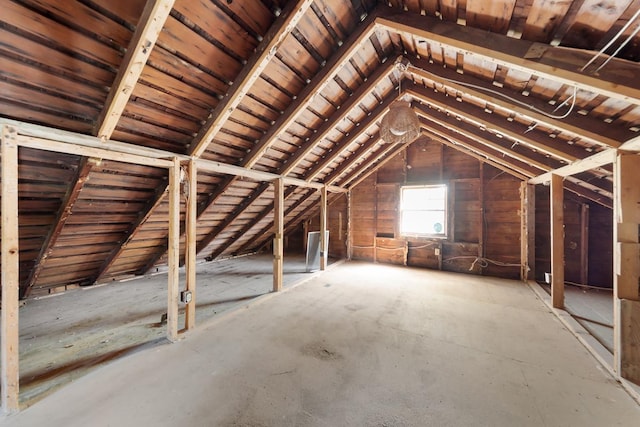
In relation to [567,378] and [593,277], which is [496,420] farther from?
[593,277]

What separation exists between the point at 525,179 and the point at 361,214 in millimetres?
3643

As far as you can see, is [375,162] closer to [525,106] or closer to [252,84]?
[525,106]

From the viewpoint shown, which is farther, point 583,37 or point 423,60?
point 423,60

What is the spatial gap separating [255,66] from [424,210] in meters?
5.17

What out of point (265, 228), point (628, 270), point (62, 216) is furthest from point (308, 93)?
point (265, 228)

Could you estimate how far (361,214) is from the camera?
662 cm

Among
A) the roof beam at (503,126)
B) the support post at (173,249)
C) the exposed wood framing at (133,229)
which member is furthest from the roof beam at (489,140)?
the exposed wood framing at (133,229)

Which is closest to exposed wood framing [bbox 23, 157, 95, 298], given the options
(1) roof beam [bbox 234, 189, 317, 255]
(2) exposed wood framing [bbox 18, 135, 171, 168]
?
(2) exposed wood framing [bbox 18, 135, 171, 168]

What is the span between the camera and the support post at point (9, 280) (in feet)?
5.06

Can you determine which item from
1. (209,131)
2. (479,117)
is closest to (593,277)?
(479,117)

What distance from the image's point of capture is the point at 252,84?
87.2 inches

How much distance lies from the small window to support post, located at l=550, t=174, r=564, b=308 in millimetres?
2282

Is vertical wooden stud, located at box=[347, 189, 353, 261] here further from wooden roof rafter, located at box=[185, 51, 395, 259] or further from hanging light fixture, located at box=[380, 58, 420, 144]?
hanging light fixture, located at box=[380, 58, 420, 144]

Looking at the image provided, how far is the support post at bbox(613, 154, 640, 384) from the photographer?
1.86 m
